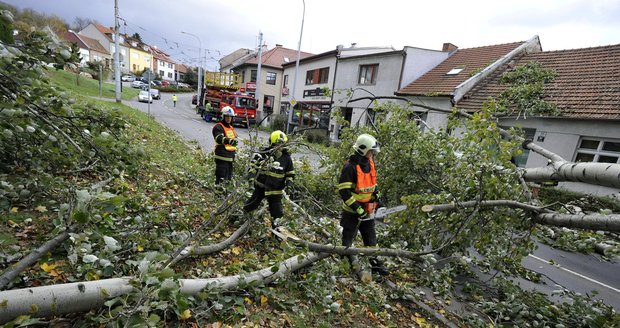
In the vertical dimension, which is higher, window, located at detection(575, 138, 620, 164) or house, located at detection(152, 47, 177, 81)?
house, located at detection(152, 47, 177, 81)

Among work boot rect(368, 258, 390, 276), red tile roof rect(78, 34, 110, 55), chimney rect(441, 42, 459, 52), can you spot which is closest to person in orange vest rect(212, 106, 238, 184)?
work boot rect(368, 258, 390, 276)

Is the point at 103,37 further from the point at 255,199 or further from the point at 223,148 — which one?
the point at 255,199

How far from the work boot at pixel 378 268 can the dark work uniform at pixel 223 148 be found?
313 cm

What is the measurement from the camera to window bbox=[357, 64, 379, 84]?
18.4m

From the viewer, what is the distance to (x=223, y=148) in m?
5.93

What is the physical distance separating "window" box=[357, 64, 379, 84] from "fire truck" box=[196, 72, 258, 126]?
7.73 metres

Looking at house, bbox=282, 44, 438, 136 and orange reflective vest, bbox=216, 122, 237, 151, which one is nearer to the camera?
orange reflective vest, bbox=216, 122, 237, 151

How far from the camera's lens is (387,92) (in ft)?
56.7

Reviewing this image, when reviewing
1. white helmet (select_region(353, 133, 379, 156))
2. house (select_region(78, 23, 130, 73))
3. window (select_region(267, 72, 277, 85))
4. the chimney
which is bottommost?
white helmet (select_region(353, 133, 379, 156))

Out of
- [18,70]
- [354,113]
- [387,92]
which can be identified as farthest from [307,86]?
[18,70]

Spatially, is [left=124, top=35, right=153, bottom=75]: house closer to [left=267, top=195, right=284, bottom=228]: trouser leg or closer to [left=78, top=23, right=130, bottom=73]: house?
[left=78, top=23, right=130, bottom=73]: house

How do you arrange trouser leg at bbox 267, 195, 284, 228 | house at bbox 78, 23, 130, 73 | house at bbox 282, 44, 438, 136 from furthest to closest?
house at bbox 78, 23, 130, 73 → house at bbox 282, 44, 438, 136 → trouser leg at bbox 267, 195, 284, 228

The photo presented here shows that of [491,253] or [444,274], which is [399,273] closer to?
[444,274]

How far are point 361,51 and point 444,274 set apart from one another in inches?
767
